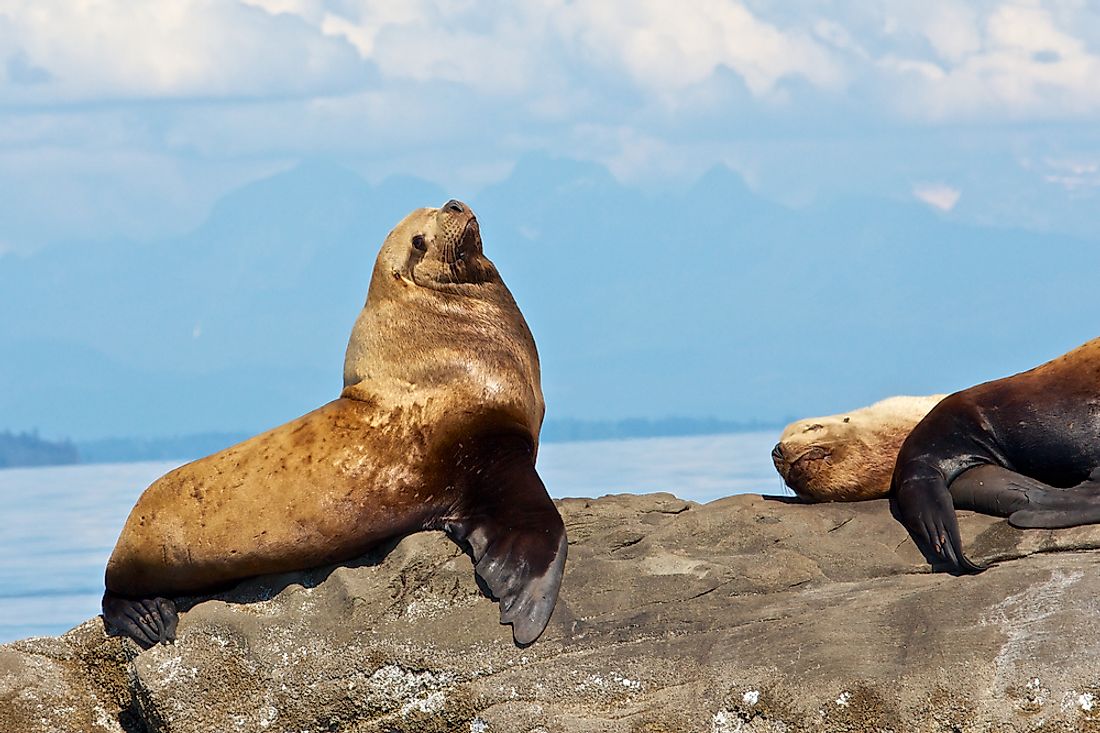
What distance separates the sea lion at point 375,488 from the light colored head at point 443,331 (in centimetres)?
1

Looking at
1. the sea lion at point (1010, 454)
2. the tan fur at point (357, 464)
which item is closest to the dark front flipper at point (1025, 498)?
the sea lion at point (1010, 454)

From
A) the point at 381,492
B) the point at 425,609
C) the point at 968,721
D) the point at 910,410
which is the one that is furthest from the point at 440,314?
the point at 968,721

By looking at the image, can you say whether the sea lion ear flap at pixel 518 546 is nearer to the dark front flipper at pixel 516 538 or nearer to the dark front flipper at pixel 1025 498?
the dark front flipper at pixel 516 538

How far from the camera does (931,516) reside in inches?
311

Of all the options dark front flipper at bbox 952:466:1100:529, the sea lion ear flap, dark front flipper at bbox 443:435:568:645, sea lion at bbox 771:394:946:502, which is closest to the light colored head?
dark front flipper at bbox 443:435:568:645

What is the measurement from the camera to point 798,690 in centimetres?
704

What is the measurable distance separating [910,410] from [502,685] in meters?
3.11

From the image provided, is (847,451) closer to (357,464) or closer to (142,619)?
(357,464)

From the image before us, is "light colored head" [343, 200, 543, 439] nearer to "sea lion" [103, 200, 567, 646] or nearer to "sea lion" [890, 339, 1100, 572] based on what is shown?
"sea lion" [103, 200, 567, 646]

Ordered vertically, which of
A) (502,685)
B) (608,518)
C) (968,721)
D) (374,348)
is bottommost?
(968,721)

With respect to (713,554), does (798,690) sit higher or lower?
lower

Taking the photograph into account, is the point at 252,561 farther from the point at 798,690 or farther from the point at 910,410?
the point at 910,410

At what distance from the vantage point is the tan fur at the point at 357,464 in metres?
8.16

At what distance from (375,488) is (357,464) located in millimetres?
150
